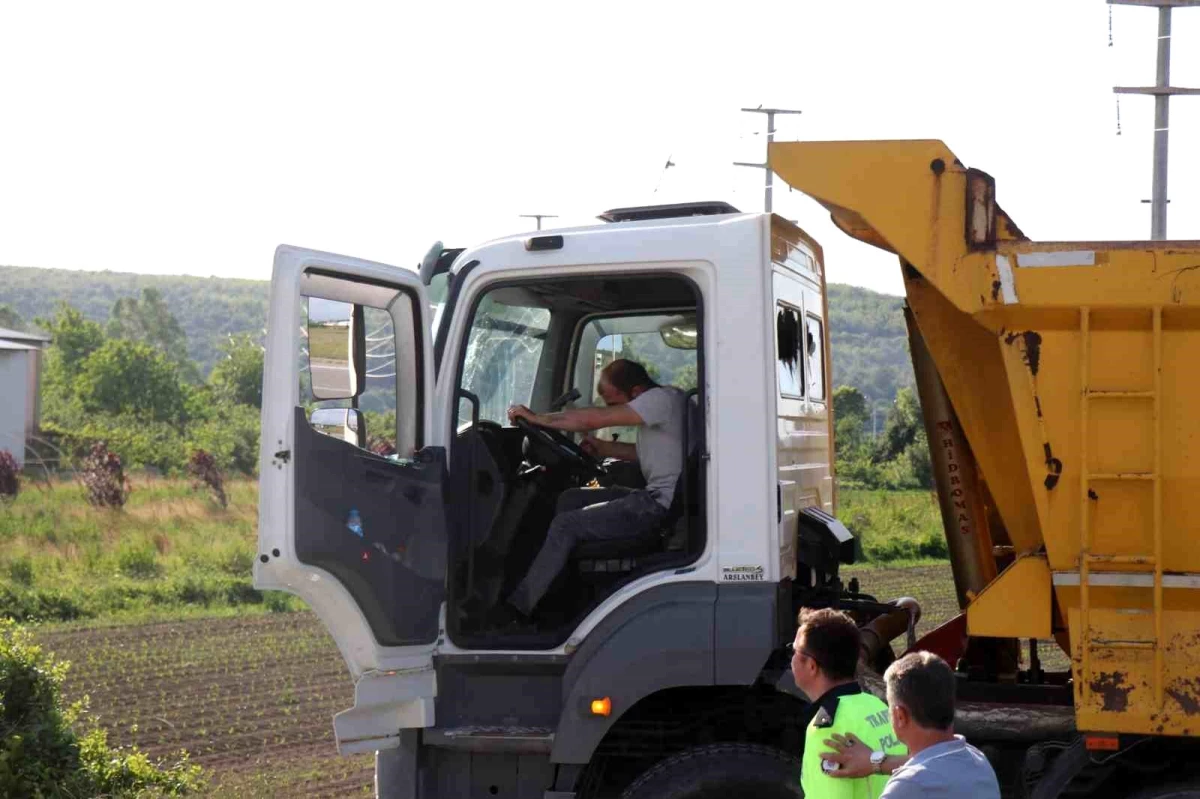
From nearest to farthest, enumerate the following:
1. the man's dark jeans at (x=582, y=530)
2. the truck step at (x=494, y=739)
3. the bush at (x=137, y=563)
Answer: the truck step at (x=494, y=739), the man's dark jeans at (x=582, y=530), the bush at (x=137, y=563)

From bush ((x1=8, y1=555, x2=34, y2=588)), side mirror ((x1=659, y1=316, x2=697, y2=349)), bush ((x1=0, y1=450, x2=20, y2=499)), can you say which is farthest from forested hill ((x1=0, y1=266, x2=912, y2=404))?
side mirror ((x1=659, y1=316, x2=697, y2=349))

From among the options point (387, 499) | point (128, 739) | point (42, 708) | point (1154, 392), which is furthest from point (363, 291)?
point (128, 739)

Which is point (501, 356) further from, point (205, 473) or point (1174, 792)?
point (205, 473)

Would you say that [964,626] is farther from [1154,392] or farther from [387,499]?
[387,499]

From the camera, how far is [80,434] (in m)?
45.8

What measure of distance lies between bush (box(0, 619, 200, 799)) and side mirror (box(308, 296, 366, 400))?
3654mm

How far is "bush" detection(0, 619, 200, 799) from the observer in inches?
312

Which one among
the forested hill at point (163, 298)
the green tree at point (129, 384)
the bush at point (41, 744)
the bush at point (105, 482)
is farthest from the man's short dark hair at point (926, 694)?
the forested hill at point (163, 298)

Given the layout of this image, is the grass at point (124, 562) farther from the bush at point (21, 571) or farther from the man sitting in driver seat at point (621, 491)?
Result: the man sitting in driver seat at point (621, 491)

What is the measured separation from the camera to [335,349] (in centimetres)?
556

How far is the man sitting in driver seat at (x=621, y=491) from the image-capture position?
6.06 metres

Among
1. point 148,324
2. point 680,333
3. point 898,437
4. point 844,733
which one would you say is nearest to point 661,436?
point 680,333

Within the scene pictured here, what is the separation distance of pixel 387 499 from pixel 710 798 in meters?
1.71

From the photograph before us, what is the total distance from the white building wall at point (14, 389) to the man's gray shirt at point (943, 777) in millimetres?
48112
